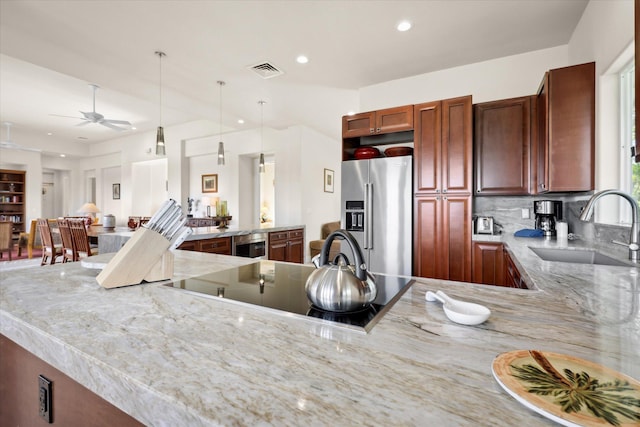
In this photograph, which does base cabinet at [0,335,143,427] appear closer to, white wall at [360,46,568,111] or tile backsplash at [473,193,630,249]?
tile backsplash at [473,193,630,249]

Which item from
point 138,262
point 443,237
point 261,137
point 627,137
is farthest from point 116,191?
point 627,137

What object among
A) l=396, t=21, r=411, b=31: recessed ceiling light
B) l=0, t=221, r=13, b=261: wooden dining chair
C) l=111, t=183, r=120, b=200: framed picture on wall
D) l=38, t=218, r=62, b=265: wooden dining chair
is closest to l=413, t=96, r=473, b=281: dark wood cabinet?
l=396, t=21, r=411, b=31: recessed ceiling light

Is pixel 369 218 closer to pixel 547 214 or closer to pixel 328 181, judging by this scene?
pixel 547 214

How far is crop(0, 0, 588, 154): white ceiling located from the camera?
2484 mm

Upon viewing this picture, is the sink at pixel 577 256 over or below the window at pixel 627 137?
below

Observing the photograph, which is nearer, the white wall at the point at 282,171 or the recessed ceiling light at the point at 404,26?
the recessed ceiling light at the point at 404,26

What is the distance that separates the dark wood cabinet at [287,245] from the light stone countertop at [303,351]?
142 inches

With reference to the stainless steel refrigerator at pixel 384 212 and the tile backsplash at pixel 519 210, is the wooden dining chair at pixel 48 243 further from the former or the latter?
the tile backsplash at pixel 519 210

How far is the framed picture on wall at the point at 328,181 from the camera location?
22.5ft

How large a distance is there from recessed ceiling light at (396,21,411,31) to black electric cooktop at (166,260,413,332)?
240cm

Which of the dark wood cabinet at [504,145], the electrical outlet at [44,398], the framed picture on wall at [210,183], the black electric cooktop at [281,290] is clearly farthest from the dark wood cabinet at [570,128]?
the framed picture on wall at [210,183]

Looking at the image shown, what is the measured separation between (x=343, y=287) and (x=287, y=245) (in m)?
4.29

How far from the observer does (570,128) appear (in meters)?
2.32

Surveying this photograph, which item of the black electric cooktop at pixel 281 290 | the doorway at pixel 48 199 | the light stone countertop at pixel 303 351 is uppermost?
the doorway at pixel 48 199
